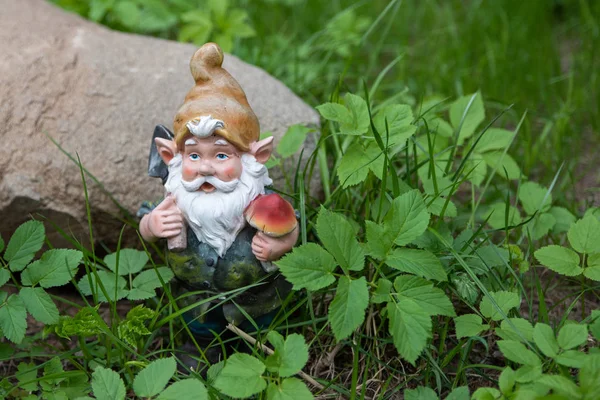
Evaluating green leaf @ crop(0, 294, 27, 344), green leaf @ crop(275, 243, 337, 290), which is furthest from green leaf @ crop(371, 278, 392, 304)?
green leaf @ crop(0, 294, 27, 344)

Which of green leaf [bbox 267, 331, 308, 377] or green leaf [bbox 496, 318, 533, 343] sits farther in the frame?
green leaf [bbox 496, 318, 533, 343]

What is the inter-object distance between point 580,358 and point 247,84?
156 cm

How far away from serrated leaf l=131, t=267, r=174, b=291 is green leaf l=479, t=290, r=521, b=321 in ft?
2.98

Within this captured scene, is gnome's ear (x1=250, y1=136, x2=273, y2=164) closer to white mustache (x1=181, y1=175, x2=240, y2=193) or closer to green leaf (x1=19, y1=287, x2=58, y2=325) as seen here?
white mustache (x1=181, y1=175, x2=240, y2=193)

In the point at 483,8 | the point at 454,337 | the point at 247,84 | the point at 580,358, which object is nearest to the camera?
the point at 580,358

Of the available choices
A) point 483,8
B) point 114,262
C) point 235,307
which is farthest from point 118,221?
point 483,8

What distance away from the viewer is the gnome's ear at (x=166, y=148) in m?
2.01

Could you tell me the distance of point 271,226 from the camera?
1901 mm

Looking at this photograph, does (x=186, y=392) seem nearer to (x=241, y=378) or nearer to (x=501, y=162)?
(x=241, y=378)

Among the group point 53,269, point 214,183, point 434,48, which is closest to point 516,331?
point 214,183

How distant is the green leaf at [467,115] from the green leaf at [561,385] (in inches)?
41.9

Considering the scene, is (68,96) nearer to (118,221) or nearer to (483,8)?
(118,221)

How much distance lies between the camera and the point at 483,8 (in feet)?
13.3

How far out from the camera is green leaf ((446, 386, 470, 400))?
1.82 meters
